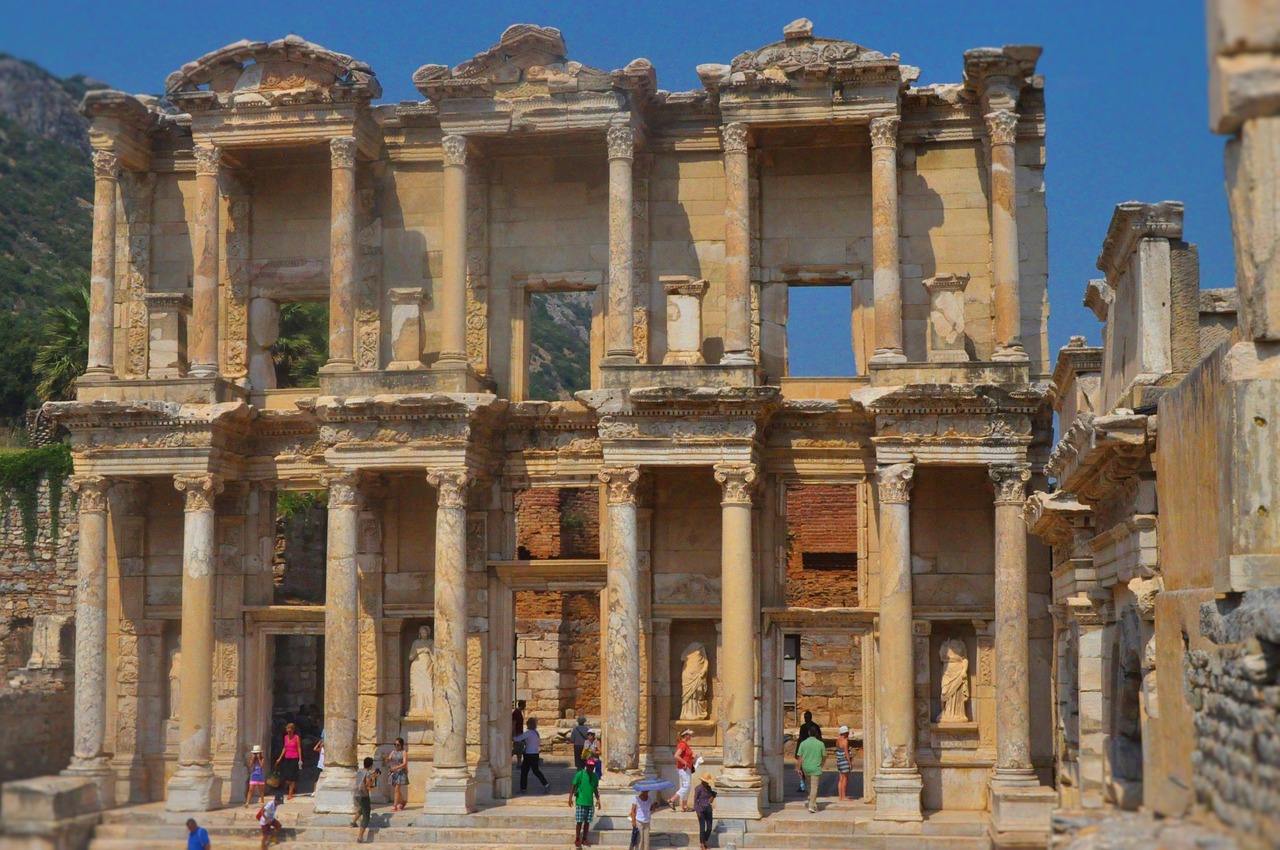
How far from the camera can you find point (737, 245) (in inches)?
925

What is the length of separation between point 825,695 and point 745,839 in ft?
42.3

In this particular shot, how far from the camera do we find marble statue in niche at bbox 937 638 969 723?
936 inches

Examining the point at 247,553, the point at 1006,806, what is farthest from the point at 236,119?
the point at 1006,806

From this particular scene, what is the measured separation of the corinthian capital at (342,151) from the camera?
24.6 m

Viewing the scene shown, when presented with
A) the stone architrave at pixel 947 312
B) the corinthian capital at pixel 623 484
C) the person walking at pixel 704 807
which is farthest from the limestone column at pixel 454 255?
the person walking at pixel 704 807

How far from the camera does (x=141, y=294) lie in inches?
1034

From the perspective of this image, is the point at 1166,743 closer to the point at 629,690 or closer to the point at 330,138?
the point at 629,690

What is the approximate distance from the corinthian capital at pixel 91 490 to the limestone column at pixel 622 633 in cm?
701

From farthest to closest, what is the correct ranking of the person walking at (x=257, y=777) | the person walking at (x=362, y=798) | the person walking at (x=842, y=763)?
the person walking at (x=842, y=763) < the person walking at (x=257, y=777) < the person walking at (x=362, y=798)

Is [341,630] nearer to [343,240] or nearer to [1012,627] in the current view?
[343,240]

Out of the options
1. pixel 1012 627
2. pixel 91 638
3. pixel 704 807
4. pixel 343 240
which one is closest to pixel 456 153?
pixel 343 240

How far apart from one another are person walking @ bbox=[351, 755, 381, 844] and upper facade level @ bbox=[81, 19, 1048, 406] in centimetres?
504

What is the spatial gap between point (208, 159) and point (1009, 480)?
38.1 feet

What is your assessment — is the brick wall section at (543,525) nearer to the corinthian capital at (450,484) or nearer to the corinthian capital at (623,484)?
the corinthian capital at (450,484)
